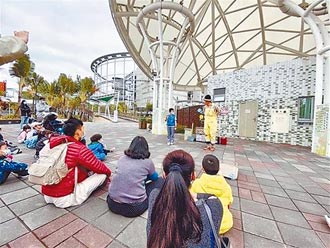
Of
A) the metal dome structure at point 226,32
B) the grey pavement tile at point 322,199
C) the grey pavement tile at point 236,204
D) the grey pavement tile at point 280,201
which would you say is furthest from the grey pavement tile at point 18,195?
the metal dome structure at point 226,32

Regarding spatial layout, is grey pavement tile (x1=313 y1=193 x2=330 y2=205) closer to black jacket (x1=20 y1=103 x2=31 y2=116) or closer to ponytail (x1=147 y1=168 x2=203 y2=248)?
ponytail (x1=147 y1=168 x2=203 y2=248)

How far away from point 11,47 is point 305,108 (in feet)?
39.1

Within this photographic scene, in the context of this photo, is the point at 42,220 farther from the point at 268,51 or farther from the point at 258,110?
the point at 268,51

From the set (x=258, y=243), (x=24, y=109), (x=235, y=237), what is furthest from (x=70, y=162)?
(x=24, y=109)

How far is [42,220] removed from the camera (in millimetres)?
2270

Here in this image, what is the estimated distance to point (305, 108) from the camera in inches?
384

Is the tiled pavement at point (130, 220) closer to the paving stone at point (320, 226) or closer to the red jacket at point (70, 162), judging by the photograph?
the paving stone at point (320, 226)

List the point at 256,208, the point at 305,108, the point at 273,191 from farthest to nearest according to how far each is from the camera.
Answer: the point at 305,108 < the point at 273,191 < the point at 256,208

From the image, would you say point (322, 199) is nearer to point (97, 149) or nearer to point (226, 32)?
point (97, 149)

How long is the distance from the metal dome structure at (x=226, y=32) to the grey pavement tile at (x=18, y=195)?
12.7m

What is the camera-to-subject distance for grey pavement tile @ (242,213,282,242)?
2.15 m

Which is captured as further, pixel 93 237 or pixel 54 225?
pixel 54 225

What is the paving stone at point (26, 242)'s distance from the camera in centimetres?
182

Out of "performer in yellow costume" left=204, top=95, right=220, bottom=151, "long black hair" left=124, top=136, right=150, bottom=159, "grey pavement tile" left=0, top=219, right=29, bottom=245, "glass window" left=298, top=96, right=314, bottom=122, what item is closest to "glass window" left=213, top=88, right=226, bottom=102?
"glass window" left=298, top=96, right=314, bottom=122
